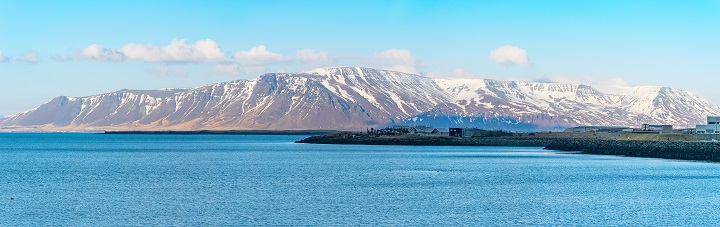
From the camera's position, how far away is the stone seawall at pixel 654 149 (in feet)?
351

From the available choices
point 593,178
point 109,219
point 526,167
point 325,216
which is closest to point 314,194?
point 325,216

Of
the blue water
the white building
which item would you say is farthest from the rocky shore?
the blue water

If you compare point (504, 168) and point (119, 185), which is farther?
point (504, 168)

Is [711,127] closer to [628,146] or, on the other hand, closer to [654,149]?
[628,146]

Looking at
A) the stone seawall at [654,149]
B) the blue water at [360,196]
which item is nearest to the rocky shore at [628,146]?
the stone seawall at [654,149]

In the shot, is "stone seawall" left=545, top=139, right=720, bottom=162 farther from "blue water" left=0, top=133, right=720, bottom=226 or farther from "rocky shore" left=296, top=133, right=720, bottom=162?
"blue water" left=0, top=133, right=720, bottom=226

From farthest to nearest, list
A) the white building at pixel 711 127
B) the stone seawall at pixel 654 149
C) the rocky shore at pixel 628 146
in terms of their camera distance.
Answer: the white building at pixel 711 127 → the rocky shore at pixel 628 146 → the stone seawall at pixel 654 149

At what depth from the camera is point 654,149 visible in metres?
120

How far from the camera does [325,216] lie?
4622 centimetres

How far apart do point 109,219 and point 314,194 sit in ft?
51.0

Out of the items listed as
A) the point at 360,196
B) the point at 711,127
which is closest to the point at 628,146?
the point at 711,127

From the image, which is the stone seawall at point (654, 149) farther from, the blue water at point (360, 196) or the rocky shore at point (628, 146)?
the blue water at point (360, 196)

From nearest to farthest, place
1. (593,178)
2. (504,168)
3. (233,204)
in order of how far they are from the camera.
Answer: (233,204) < (593,178) < (504,168)

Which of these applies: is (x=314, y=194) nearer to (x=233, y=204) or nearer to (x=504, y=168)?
(x=233, y=204)
